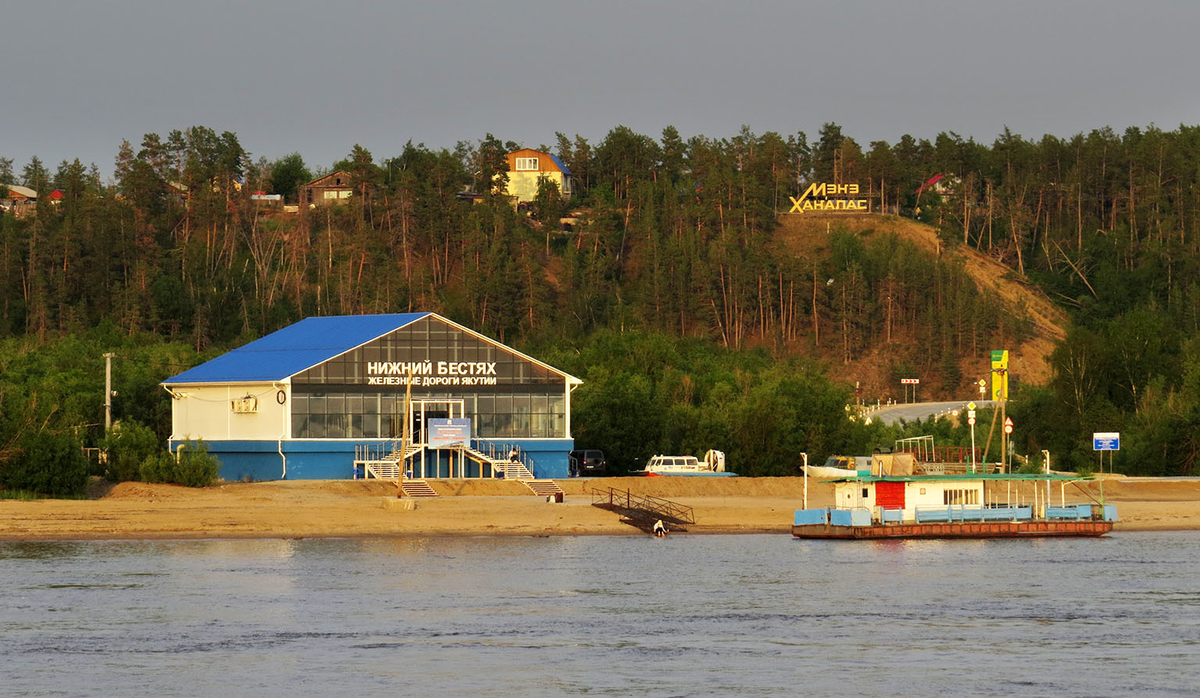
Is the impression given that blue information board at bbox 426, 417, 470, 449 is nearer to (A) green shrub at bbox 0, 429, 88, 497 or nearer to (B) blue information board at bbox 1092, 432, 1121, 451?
(A) green shrub at bbox 0, 429, 88, 497

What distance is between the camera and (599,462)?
79.8 meters

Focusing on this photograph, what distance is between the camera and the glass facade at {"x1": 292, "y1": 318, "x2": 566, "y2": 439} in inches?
2926

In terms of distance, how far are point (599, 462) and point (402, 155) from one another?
92277 mm

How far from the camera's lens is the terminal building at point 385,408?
73.9 m

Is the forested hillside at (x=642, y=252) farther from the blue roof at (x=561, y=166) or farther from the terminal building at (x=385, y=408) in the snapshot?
the terminal building at (x=385, y=408)

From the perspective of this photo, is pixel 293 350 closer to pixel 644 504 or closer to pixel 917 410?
pixel 644 504

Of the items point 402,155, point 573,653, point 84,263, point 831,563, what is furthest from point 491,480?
point 402,155

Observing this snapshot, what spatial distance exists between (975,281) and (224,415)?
3618 inches

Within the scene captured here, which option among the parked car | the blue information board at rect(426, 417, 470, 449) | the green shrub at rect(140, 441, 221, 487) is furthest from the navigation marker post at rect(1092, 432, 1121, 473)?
the green shrub at rect(140, 441, 221, 487)

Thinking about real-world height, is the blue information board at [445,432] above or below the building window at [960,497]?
above

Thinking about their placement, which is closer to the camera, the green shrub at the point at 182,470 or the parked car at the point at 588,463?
the green shrub at the point at 182,470

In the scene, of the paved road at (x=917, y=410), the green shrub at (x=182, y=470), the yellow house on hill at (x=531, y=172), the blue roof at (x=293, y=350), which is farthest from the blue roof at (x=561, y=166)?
the green shrub at (x=182, y=470)

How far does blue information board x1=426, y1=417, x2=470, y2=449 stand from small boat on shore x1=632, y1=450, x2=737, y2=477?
31.5ft

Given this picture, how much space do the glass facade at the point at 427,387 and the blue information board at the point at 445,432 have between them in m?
1.88
